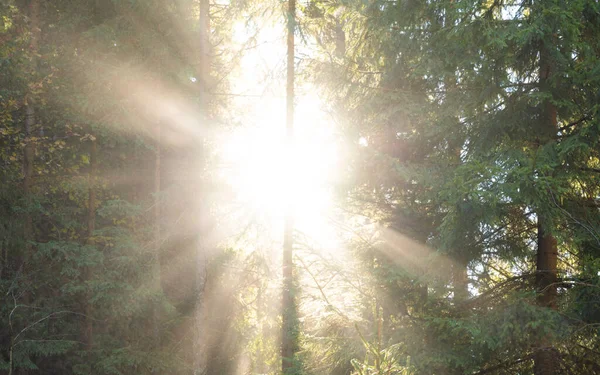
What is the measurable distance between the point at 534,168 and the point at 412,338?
2967 mm

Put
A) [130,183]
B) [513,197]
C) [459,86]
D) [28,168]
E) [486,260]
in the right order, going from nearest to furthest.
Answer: [513,197]
[486,260]
[459,86]
[28,168]
[130,183]

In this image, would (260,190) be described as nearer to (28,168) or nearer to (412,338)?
(412,338)

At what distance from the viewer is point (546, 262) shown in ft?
21.7

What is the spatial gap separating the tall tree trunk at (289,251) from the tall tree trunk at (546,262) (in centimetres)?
383

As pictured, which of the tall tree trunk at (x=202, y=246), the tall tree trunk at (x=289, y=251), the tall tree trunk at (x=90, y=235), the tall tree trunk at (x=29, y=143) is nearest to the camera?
the tall tree trunk at (x=289, y=251)

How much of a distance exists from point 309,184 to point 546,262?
418cm

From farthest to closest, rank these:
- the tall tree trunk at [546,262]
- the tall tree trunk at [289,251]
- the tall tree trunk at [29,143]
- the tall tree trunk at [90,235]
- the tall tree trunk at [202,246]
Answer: the tall tree trunk at [90,235] < the tall tree trunk at [29,143] < the tall tree trunk at [202,246] < the tall tree trunk at [289,251] < the tall tree trunk at [546,262]

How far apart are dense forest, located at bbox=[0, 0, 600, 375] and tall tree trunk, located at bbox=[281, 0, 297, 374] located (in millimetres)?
42

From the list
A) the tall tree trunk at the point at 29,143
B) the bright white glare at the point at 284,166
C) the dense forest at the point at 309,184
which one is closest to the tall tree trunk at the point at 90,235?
the dense forest at the point at 309,184

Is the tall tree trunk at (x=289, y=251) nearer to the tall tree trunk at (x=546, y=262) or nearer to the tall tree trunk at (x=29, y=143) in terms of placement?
the tall tree trunk at (x=546, y=262)

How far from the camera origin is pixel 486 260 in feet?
23.2

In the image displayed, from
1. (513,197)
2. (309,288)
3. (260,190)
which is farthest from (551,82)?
(260,190)

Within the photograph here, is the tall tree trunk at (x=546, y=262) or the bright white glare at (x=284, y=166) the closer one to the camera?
the tall tree trunk at (x=546, y=262)

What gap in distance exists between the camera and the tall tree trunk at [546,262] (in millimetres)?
6105
